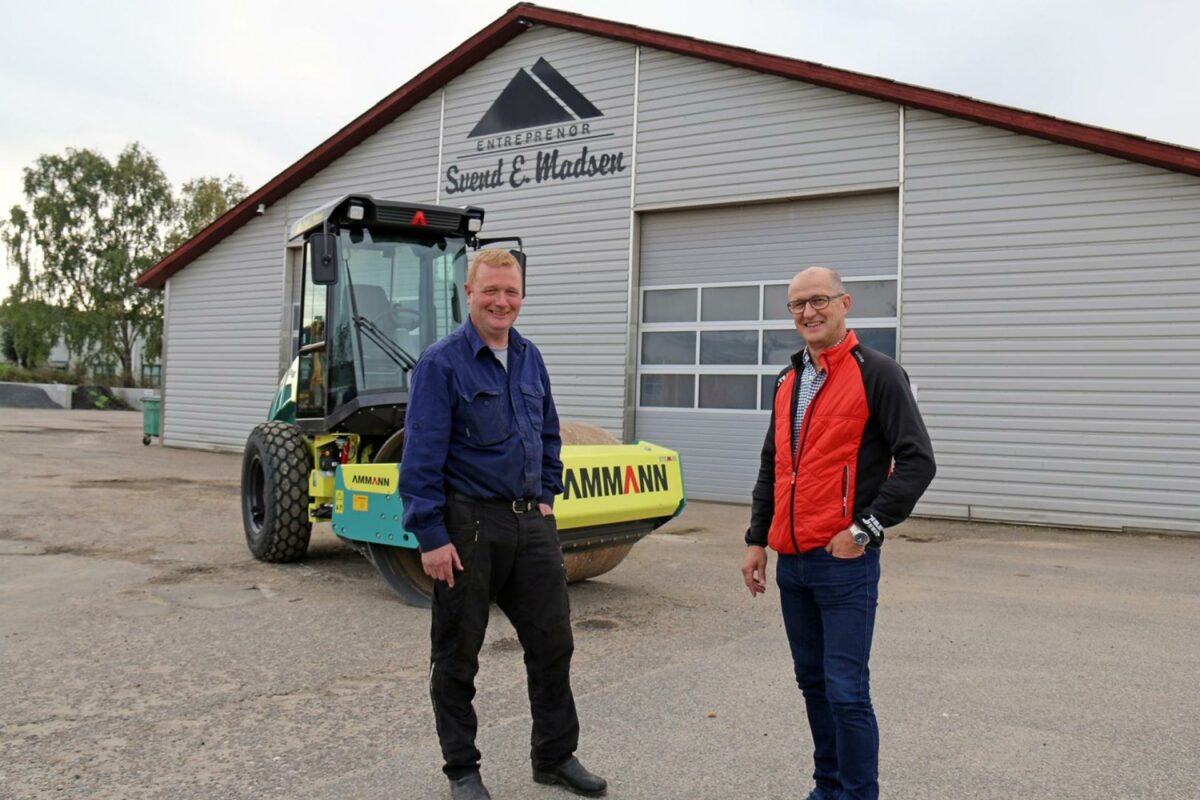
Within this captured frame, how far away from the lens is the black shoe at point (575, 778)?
3312 mm

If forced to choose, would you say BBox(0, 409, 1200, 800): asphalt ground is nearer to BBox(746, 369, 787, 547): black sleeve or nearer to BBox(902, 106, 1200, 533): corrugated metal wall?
BBox(746, 369, 787, 547): black sleeve

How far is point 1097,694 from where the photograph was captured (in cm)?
454

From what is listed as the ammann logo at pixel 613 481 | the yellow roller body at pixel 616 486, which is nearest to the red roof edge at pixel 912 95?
the yellow roller body at pixel 616 486

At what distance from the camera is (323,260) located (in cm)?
683

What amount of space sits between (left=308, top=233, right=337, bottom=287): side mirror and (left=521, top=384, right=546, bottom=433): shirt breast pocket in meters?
3.76

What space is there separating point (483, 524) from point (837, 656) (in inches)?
49.9

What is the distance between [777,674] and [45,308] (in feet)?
163

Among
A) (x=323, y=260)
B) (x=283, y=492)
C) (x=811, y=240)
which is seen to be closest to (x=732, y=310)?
(x=811, y=240)

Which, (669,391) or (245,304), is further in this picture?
(245,304)

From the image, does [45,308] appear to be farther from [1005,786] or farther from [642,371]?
[1005,786]

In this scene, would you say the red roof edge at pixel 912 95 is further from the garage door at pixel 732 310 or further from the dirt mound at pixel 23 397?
the dirt mound at pixel 23 397

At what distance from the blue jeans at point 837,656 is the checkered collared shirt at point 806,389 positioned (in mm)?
411

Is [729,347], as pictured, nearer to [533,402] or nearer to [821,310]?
[533,402]

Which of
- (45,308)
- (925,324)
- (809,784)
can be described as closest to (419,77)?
(925,324)
